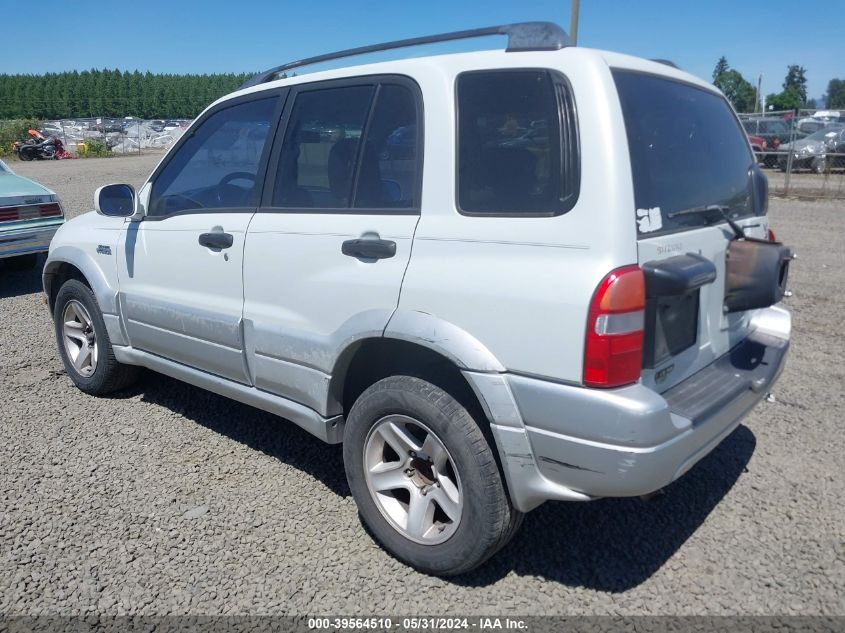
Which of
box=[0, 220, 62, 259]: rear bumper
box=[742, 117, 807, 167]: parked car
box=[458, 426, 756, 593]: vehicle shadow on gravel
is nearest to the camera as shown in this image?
box=[458, 426, 756, 593]: vehicle shadow on gravel

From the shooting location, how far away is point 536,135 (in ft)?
8.43

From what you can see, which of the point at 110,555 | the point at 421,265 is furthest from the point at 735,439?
the point at 110,555

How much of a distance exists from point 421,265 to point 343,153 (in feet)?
2.64

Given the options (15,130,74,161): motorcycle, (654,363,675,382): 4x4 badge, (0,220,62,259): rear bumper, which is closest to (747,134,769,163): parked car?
(0,220,62,259): rear bumper

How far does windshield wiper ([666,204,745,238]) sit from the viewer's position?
272cm

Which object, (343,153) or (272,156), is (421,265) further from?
(272,156)

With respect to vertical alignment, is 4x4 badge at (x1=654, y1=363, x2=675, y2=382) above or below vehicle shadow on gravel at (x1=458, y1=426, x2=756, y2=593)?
above

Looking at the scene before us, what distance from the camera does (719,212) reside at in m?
2.91

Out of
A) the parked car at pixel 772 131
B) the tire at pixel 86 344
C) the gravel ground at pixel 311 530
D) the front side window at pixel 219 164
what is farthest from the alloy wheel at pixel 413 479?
the parked car at pixel 772 131

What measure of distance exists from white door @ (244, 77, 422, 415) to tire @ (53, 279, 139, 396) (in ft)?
5.32

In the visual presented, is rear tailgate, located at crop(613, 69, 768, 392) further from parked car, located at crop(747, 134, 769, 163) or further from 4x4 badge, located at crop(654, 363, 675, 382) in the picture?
parked car, located at crop(747, 134, 769, 163)

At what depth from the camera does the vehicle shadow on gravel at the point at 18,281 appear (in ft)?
26.9

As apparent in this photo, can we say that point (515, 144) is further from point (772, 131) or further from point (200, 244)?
point (772, 131)

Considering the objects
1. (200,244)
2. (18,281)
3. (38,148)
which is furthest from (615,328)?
(38,148)
